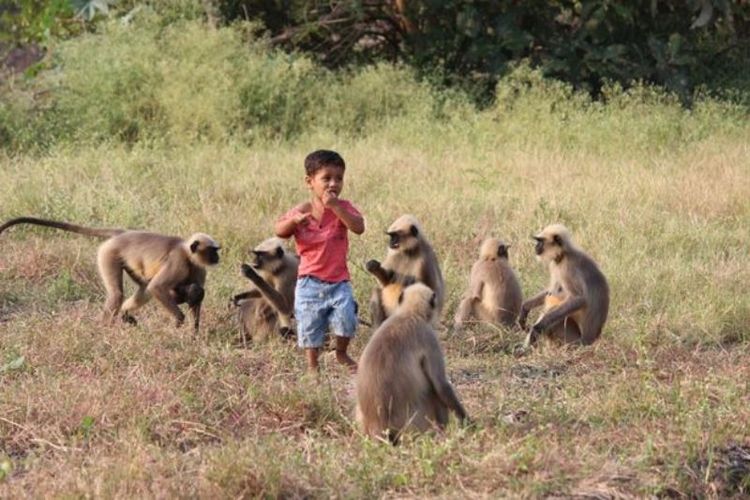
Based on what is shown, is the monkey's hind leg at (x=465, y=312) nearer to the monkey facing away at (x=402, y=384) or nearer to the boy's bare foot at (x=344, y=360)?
the boy's bare foot at (x=344, y=360)

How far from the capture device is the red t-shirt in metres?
6.68

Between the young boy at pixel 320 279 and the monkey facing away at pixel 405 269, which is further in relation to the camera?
the monkey facing away at pixel 405 269

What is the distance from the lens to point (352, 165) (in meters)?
12.1

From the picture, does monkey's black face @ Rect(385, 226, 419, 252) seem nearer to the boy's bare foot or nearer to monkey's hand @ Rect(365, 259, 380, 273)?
monkey's hand @ Rect(365, 259, 380, 273)

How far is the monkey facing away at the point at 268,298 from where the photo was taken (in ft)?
24.5

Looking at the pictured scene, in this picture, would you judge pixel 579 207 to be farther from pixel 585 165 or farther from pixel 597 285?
pixel 597 285

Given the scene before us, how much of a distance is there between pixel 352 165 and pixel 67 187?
2.55 m

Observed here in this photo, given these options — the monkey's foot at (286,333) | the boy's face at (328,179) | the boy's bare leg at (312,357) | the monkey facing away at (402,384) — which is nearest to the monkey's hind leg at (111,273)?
the monkey's foot at (286,333)

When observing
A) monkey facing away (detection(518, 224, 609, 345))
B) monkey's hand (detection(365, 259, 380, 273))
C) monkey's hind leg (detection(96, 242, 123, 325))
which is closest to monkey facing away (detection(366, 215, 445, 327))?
monkey's hand (detection(365, 259, 380, 273))

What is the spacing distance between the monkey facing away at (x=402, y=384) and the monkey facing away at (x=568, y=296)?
2199 millimetres

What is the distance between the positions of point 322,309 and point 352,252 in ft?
7.93

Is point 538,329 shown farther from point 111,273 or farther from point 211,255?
point 111,273

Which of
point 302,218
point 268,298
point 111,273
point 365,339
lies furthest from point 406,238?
point 111,273

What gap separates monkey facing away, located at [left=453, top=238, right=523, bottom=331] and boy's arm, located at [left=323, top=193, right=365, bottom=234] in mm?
1426
